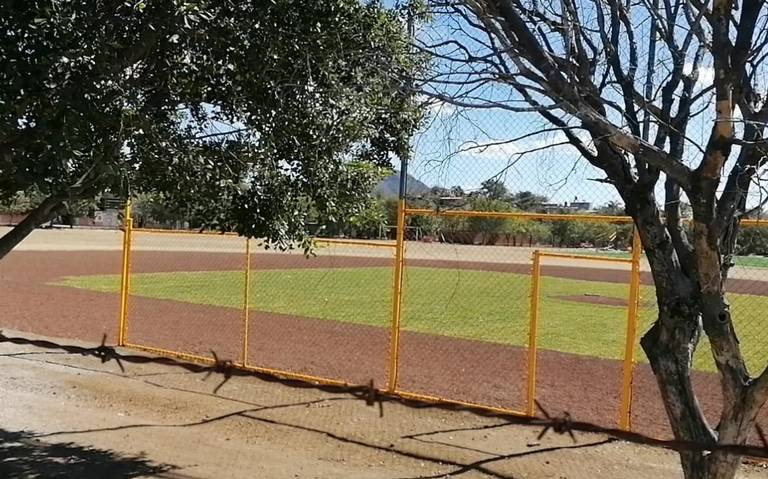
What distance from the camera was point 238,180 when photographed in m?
5.54

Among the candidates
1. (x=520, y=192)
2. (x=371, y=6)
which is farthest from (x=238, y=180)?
(x=520, y=192)

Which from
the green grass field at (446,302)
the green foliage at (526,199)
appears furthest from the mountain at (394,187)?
the green grass field at (446,302)

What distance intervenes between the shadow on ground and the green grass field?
339 inches

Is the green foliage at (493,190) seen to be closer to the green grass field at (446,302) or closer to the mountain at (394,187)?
the mountain at (394,187)

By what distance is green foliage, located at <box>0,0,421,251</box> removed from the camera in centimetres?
410

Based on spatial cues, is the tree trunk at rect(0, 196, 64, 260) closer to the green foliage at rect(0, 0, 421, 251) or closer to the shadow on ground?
the green foliage at rect(0, 0, 421, 251)

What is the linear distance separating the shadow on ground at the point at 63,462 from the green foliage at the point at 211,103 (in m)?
2.35

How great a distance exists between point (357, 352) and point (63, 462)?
7084 millimetres

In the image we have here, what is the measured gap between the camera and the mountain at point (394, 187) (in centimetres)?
583

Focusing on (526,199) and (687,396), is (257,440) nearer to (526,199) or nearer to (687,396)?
(526,199)

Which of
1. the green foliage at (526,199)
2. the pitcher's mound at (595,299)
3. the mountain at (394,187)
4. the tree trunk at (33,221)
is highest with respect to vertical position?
the mountain at (394,187)

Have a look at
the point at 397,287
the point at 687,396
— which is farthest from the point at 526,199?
the point at 397,287

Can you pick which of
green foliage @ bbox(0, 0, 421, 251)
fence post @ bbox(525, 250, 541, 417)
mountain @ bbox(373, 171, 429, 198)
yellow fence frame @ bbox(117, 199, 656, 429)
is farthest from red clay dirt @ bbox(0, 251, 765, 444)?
green foliage @ bbox(0, 0, 421, 251)

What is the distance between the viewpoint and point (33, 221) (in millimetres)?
5941
